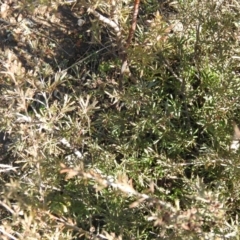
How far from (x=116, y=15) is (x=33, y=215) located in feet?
3.06

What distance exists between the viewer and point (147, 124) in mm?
2402

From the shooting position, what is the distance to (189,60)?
99.4 inches

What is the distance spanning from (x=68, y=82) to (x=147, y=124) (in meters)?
0.60

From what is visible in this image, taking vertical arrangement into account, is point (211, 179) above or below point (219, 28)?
below

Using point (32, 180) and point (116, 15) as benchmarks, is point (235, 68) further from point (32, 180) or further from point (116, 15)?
point (32, 180)

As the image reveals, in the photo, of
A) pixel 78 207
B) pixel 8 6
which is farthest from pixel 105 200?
pixel 8 6

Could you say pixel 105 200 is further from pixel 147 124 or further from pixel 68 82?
pixel 68 82

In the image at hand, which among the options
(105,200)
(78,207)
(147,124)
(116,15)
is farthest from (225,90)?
(78,207)

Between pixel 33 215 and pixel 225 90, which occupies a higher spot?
pixel 225 90

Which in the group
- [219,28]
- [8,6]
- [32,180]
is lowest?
[32,180]

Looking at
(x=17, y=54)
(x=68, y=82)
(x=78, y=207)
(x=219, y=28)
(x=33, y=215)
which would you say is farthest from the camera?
(x=17, y=54)

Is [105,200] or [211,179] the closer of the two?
[105,200]

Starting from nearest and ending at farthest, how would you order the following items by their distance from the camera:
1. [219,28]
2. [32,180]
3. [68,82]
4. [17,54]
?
[32,180] < [219,28] < [68,82] < [17,54]

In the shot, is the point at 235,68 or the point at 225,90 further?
the point at 235,68
